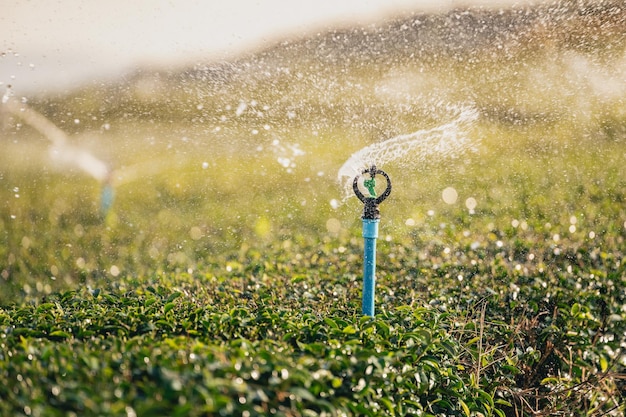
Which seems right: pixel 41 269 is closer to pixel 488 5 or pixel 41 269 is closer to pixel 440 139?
pixel 440 139

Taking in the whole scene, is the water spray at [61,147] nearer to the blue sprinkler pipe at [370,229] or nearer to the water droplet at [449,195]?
the water droplet at [449,195]

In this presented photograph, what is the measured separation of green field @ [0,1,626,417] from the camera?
83.3 inches

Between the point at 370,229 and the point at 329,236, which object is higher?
the point at 370,229

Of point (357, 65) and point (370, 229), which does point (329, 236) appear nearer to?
point (370, 229)

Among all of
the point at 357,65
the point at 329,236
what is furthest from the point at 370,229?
the point at 357,65

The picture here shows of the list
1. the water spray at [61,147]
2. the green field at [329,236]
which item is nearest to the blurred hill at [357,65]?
the green field at [329,236]

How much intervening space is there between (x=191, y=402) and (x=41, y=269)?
11.8ft

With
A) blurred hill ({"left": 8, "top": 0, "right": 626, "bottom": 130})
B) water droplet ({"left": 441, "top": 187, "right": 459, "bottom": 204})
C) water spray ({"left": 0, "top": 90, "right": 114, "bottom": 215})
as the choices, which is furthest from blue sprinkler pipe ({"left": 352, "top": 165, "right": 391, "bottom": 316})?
blurred hill ({"left": 8, "top": 0, "right": 626, "bottom": 130})

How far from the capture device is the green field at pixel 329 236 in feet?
6.94

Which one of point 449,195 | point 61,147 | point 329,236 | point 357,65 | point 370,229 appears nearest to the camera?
point 370,229

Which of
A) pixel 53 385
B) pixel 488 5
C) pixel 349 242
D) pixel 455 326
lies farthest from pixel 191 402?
pixel 488 5

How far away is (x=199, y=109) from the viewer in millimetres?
9391

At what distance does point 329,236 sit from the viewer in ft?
17.0

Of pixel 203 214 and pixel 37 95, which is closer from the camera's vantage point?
pixel 203 214
